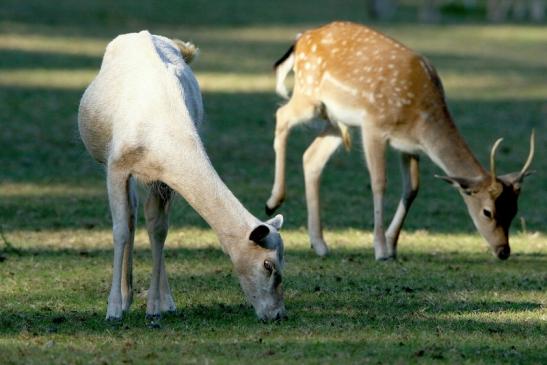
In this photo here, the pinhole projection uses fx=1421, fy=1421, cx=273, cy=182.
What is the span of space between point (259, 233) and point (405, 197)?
12.0 feet

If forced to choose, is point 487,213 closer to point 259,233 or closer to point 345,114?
point 345,114

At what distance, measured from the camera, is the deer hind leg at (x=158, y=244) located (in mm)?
7984

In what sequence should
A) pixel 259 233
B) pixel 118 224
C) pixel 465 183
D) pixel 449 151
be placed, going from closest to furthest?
pixel 259 233 < pixel 118 224 < pixel 465 183 < pixel 449 151

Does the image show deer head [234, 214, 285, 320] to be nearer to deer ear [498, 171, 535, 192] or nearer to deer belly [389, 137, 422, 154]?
deer ear [498, 171, 535, 192]

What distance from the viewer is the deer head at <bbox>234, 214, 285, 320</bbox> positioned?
7422 millimetres

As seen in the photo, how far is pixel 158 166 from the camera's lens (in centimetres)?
756

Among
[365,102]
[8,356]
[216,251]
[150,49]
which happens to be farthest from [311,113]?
[8,356]

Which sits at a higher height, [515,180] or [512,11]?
[515,180]

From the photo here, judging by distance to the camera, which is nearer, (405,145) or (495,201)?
(495,201)

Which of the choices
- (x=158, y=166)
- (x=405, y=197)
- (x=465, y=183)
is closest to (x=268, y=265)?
(x=158, y=166)

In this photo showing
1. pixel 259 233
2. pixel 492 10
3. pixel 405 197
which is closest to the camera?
pixel 259 233

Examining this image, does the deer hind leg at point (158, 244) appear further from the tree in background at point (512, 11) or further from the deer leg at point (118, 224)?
the tree in background at point (512, 11)

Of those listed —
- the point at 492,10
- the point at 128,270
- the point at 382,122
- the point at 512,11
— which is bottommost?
the point at 512,11

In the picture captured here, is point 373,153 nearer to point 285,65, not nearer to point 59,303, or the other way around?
point 285,65
